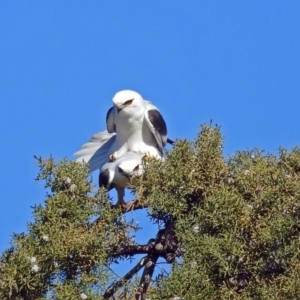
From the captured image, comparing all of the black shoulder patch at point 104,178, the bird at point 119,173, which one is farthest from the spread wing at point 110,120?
the black shoulder patch at point 104,178

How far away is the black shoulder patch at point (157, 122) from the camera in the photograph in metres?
7.05

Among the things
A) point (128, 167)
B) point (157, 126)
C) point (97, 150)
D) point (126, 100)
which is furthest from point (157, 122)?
point (128, 167)

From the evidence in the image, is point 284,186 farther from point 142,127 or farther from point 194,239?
point 142,127

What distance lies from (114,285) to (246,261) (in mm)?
665

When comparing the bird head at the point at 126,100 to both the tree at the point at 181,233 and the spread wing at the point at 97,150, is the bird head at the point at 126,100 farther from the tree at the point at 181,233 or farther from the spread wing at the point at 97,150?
the tree at the point at 181,233

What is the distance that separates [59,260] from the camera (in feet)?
14.8

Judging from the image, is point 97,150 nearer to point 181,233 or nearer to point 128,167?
point 128,167

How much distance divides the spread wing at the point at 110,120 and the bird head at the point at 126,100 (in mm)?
205

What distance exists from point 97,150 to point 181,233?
312 cm

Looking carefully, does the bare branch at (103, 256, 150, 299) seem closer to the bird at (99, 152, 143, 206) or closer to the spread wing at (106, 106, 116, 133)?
the bird at (99, 152, 143, 206)

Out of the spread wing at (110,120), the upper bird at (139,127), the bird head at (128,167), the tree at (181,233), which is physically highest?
the spread wing at (110,120)

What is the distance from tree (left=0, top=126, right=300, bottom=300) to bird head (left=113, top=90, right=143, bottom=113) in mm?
2017

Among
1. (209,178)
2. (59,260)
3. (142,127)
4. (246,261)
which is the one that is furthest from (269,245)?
(142,127)

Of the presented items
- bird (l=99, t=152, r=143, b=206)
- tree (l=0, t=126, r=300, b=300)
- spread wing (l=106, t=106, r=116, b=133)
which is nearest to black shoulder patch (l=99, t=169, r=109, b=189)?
bird (l=99, t=152, r=143, b=206)
